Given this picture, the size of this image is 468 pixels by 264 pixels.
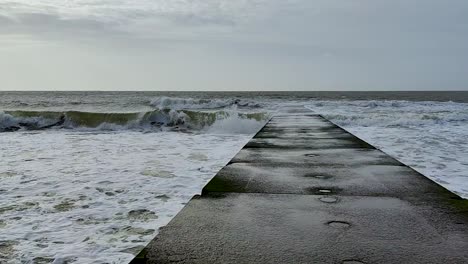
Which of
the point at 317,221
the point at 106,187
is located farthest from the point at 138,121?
the point at 317,221

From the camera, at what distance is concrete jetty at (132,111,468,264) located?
63.7 inches

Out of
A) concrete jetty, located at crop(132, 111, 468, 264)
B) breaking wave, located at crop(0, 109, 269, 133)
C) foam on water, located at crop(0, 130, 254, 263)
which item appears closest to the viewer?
concrete jetty, located at crop(132, 111, 468, 264)

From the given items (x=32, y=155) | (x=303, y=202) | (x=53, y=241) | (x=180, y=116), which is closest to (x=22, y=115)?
(x=180, y=116)

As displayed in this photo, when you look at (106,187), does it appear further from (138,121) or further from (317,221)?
(138,121)

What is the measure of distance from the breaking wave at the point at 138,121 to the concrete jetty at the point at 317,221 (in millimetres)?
12398

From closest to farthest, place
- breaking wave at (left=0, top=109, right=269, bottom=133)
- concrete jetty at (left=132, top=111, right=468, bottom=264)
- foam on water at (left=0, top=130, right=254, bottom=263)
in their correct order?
concrete jetty at (left=132, top=111, right=468, bottom=264)
foam on water at (left=0, top=130, right=254, bottom=263)
breaking wave at (left=0, top=109, right=269, bottom=133)

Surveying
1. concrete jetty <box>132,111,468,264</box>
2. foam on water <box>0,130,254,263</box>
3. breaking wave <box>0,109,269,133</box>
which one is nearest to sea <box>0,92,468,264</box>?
foam on water <box>0,130,254,263</box>

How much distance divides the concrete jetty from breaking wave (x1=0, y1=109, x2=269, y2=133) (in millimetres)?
12398

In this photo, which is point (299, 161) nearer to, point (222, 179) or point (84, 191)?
point (222, 179)

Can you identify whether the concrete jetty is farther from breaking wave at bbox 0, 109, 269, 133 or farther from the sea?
breaking wave at bbox 0, 109, 269, 133

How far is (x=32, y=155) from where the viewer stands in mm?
8000

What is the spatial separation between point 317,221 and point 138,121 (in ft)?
53.7

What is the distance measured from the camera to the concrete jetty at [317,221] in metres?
1.62

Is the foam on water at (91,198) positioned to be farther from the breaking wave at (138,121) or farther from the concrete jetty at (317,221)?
the breaking wave at (138,121)
